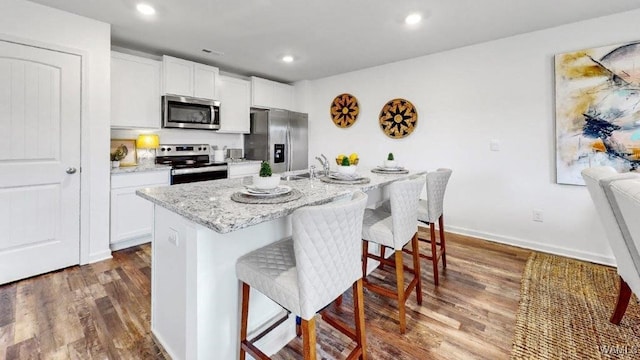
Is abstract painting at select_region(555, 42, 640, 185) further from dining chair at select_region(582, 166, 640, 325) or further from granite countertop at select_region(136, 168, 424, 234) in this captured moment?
granite countertop at select_region(136, 168, 424, 234)

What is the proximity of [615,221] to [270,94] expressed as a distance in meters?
4.33

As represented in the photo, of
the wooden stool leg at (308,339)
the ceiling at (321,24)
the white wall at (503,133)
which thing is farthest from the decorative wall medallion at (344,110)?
the wooden stool leg at (308,339)

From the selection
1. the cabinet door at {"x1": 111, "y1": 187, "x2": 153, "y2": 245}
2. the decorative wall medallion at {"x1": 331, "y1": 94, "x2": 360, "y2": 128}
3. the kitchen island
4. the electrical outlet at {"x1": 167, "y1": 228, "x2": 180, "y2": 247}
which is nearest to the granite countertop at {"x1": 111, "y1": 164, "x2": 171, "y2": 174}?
the cabinet door at {"x1": 111, "y1": 187, "x2": 153, "y2": 245}

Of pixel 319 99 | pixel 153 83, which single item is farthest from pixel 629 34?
pixel 153 83

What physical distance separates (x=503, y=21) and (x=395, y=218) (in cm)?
241

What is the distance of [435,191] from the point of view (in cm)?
217

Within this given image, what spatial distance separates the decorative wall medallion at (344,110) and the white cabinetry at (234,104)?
1404 mm

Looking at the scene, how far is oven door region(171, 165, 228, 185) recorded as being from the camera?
10.8 feet

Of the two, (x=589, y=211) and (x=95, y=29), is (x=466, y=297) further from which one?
(x=95, y=29)

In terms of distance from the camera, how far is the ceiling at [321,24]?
2379mm

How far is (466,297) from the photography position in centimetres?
211

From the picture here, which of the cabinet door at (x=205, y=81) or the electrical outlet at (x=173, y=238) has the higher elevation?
the cabinet door at (x=205, y=81)

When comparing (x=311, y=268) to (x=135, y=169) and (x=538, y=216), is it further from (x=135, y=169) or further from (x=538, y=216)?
(x=538, y=216)

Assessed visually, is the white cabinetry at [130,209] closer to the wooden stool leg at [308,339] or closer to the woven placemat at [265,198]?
the woven placemat at [265,198]
